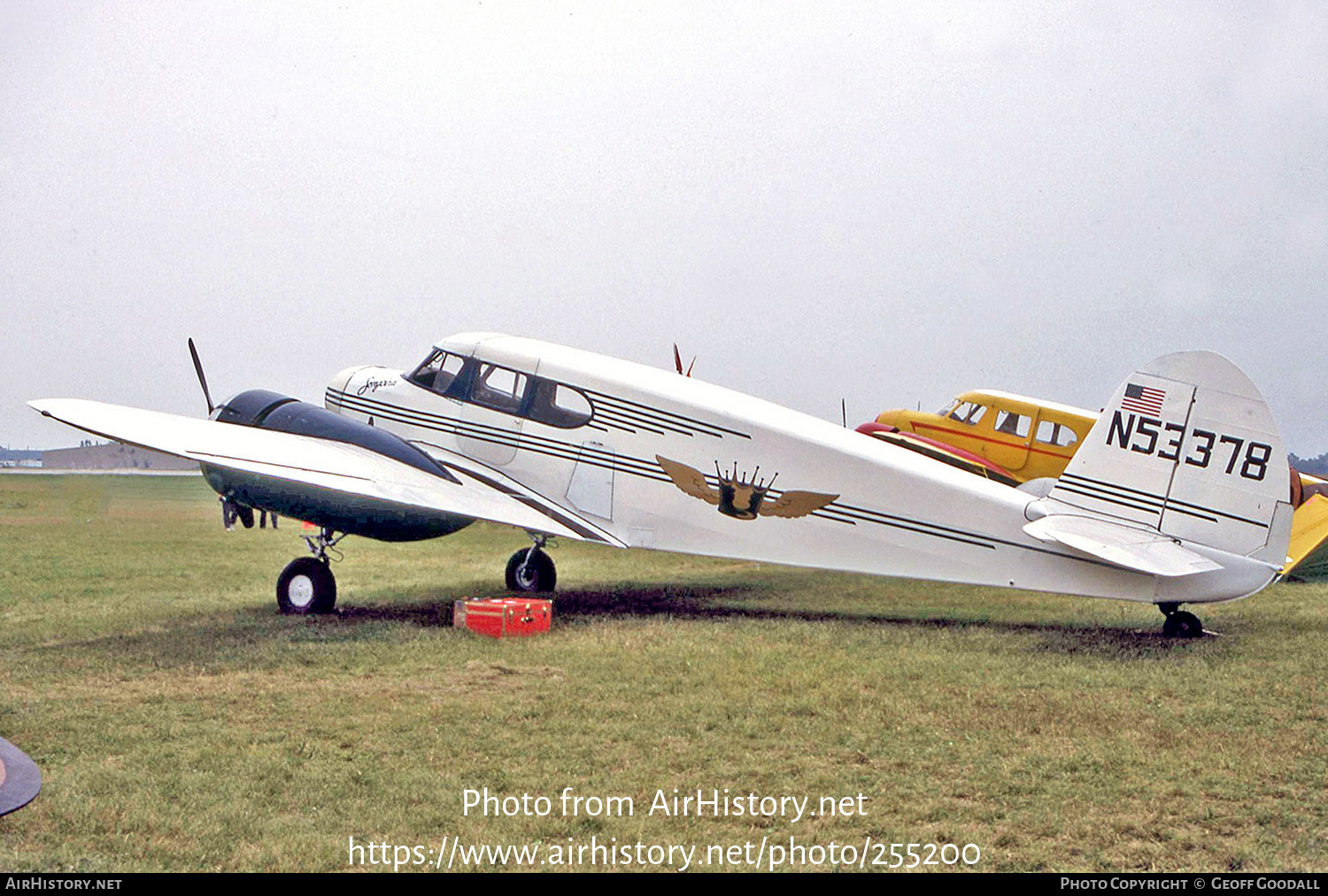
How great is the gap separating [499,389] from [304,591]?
2.77 m

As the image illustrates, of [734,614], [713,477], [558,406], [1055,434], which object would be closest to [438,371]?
[558,406]

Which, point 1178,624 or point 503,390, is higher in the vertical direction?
point 503,390

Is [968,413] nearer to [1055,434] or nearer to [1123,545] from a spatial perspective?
[1055,434]

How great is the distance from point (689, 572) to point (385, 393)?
5047 mm

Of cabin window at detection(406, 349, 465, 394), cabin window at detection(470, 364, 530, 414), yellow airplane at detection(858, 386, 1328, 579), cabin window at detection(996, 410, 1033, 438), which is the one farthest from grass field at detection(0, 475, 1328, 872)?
cabin window at detection(996, 410, 1033, 438)

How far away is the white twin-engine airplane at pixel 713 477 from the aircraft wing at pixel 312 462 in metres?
0.03

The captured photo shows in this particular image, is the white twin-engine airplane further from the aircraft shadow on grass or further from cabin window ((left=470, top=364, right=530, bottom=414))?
the aircraft shadow on grass

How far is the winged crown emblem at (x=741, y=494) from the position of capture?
9617 millimetres

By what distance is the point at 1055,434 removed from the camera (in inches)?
612

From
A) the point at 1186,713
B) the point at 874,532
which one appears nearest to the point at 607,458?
the point at 874,532

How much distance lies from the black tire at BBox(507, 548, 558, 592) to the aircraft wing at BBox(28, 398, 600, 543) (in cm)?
123

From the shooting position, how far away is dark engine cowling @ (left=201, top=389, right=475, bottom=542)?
30.9 ft

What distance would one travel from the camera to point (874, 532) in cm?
930
